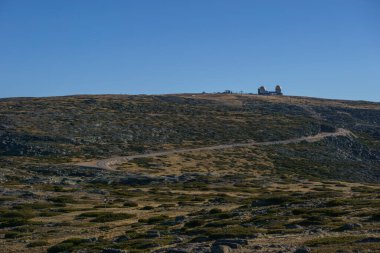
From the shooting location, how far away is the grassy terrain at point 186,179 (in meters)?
25.2

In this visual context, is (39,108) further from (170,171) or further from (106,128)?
(170,171)

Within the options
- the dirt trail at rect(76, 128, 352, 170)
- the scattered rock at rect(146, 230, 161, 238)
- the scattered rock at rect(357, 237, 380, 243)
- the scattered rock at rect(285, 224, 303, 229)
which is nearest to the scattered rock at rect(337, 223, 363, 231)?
the scattered rock at rect(285, 224, 303, 229)

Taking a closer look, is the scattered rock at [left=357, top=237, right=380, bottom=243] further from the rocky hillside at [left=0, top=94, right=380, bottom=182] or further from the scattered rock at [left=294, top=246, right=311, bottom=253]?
the rocky hillside at [left=0, top=94, right=380, bottom=182]

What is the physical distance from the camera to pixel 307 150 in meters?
101

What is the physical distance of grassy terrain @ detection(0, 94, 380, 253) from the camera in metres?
25.2

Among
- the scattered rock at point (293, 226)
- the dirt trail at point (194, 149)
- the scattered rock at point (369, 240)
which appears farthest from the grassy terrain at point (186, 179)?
the dirt trail at point (194, 149)

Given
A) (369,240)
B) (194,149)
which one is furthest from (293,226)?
(194,149)

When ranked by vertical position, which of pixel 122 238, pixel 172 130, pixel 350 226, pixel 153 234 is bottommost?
pixel 122 238

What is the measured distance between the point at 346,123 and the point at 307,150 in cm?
4746

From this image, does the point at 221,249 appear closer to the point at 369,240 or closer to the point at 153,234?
the point at 369,240

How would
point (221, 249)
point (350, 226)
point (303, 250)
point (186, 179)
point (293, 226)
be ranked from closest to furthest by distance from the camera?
point (303, 250) < point (221, 249) < point (350, 226) < point (293, 226) < point (186, 179)

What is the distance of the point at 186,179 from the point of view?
69.8 metres

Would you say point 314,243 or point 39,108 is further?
point 39,108

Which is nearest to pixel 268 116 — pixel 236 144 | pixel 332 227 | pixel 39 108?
pixel 236 144
